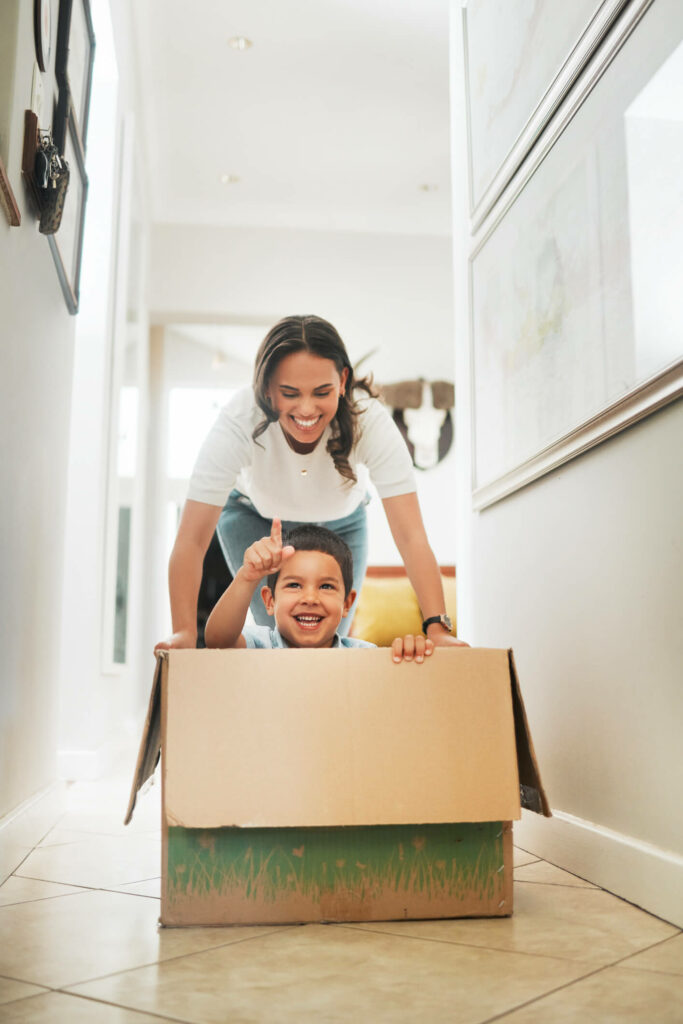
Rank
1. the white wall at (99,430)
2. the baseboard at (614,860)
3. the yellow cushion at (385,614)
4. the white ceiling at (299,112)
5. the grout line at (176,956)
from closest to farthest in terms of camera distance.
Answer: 1. the grout line at (176,956)
2. the baseboard at (614,860)
3. the white wall at (99,430)
4. the white ceiling at (299,112)
5. the yellow cushion at (385,614)

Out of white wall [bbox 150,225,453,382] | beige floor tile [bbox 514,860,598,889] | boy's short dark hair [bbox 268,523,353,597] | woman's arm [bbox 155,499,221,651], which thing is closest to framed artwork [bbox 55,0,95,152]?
woman's arm [bbox 155,499,221,651]

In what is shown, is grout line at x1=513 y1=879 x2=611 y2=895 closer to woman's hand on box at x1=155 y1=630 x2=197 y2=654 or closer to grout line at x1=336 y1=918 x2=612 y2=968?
grout line at x1=336 y1=918 x2=612 y2=968

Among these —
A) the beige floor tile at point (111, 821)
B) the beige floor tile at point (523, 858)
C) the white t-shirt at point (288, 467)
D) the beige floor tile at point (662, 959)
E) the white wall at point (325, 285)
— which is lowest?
the beige floor tile at point (111, 821)

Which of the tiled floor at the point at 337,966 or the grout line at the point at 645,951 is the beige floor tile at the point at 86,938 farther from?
the grout line at the point at 645,951

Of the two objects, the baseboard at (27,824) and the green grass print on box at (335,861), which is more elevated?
the green grass print on box at (335,861)

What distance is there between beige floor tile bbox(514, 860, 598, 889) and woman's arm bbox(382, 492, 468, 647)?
42 centimetres

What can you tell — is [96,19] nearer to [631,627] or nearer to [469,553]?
[469,553]

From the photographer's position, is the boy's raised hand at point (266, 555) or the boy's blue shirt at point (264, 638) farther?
the boy's blue shirt at point (264, 638)

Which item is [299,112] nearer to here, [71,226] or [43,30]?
[71,226]

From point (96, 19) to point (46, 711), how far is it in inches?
80.7

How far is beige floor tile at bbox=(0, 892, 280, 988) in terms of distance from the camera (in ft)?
3.11

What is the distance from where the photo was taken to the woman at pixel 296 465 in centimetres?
164

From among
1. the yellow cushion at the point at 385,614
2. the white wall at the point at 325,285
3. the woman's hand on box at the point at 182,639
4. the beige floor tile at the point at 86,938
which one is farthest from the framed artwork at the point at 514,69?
the white wall at the point at 325,285

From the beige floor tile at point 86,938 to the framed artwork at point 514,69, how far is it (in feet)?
4.80
